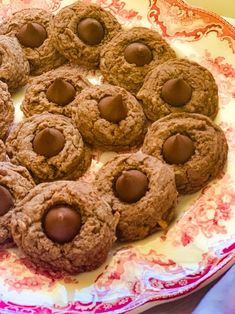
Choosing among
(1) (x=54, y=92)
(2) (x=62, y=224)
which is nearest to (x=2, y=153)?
(1) (x=54, y=92)

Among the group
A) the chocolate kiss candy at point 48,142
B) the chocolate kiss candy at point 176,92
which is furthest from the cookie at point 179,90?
the chocolate kiss candy at point 48,142

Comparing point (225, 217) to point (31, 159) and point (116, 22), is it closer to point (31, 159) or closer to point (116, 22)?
point (31, 159)

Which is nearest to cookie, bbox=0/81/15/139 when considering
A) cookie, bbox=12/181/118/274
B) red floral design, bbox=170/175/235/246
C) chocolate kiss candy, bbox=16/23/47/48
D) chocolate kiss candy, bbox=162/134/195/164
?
chocolate kiss candy, bbox=16/23/47/48

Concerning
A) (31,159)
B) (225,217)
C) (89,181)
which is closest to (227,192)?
(225,217)

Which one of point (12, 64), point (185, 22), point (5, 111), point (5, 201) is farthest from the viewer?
point (185, 22)

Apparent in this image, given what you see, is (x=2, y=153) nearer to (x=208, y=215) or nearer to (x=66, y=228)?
(x=66, y=228)

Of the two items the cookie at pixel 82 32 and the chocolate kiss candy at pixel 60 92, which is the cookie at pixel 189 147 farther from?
the cookie at pixel 82 32
